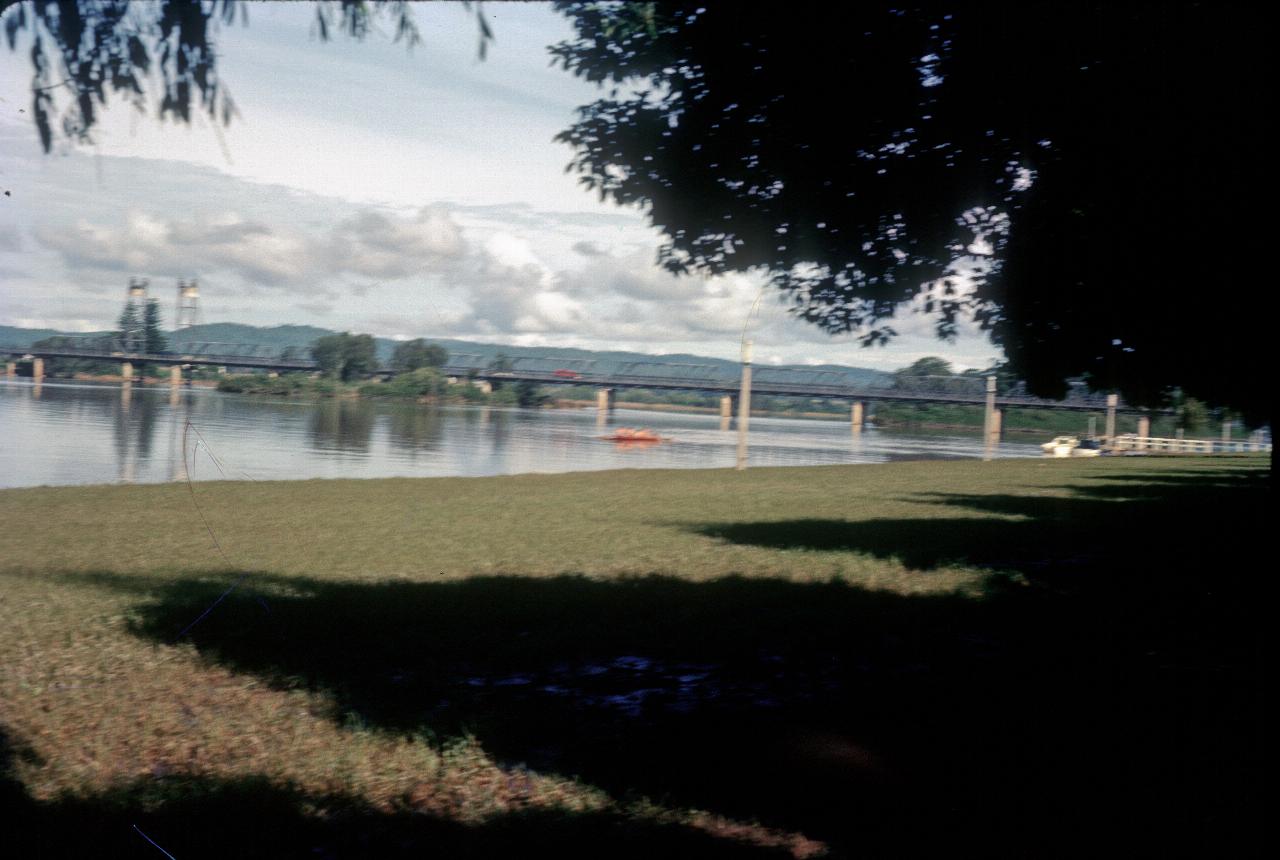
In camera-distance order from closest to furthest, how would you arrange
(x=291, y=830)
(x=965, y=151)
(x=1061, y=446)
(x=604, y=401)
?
(x=291, y=830)
(x=965, y=151)
(x=604, y=401)
(x=1061, y=446)

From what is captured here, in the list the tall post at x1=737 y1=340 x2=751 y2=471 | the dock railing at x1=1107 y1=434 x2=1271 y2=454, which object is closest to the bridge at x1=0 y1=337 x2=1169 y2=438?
the tall post at x1=737 y1=340 x2=751 y2=471

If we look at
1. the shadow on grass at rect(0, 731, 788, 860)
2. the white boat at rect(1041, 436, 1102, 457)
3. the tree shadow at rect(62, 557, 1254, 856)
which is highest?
the white boat at rect(1041, 436, 1102, 457)

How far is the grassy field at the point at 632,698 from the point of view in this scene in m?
4.44

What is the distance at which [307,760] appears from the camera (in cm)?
536

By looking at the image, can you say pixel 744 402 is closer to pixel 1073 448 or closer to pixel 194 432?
pixel 1073 448

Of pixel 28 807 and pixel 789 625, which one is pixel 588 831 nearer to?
pixel 28 807

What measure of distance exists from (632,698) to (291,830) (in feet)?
7.50

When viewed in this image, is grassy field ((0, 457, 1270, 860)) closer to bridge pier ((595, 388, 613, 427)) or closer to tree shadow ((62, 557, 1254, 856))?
tree shadow ((62, 557, 1254, 856))

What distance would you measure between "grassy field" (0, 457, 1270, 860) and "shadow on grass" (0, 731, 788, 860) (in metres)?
0.02

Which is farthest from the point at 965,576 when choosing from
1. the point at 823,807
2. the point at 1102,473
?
the point at 1102,473

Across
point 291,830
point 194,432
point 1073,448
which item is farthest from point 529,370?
point 1073,448

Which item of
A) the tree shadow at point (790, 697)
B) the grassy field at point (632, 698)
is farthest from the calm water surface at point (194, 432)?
the tree shadow at point (790, 697)

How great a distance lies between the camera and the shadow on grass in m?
4.22

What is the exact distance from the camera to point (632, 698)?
6.27m
